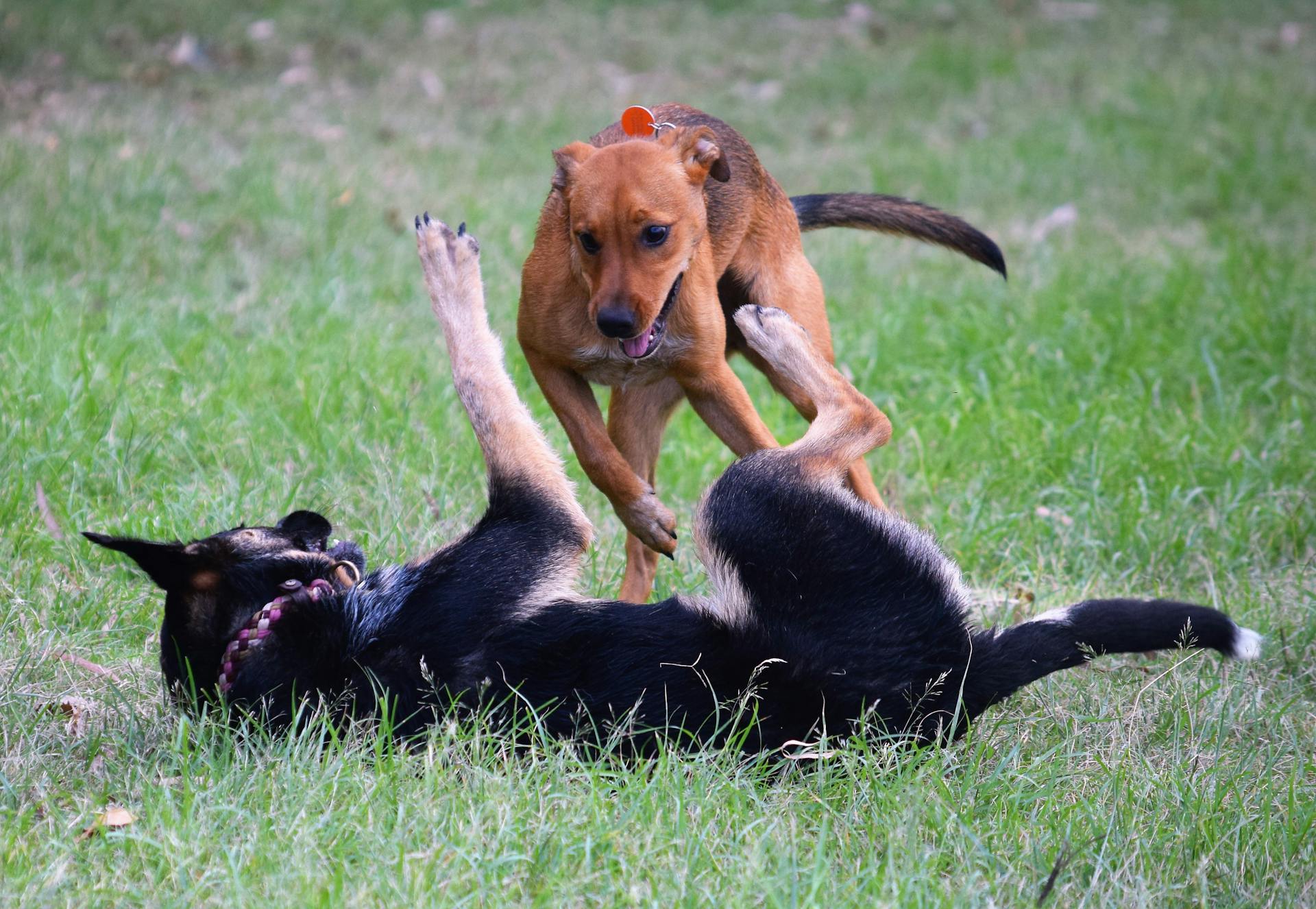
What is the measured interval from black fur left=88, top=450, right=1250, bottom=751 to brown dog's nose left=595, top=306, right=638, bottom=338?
509mm

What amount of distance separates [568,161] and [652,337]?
1.86 feet

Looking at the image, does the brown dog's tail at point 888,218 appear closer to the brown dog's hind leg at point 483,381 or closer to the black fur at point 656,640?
the brown dog's hind leg at point 483,381

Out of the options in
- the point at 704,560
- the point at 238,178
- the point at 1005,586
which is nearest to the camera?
the point at 704,560

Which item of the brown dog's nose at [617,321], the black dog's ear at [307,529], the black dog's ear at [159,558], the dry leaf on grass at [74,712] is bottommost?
the dry leaf on grass at [74,712]

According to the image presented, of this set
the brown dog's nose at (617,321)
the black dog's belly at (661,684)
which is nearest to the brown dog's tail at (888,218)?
the brown dog's nose at (617,321)

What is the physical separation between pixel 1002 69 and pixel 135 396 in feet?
31.3

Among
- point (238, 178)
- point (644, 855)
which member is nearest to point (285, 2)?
point (238, 178)

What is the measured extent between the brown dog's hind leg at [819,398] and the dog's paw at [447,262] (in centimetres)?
82

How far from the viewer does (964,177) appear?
9.57 metres

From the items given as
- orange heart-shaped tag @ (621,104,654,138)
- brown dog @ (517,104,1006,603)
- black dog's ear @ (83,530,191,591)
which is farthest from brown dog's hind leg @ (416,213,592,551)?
black dog's ear @ (83,530,191,591)

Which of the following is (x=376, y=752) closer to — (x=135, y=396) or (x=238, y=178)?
(x=135, y=396)

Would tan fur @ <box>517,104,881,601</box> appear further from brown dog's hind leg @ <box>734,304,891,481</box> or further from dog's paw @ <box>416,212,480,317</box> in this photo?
dog's paw @ <box>416,212,480,317</box>

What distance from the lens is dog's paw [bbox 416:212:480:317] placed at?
3.93 m

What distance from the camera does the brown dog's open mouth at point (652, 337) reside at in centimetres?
353
